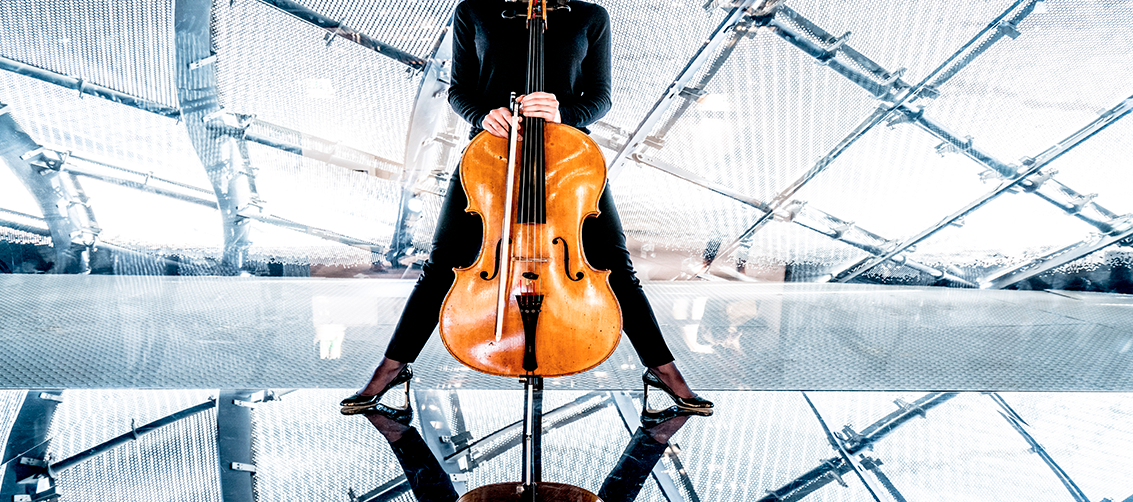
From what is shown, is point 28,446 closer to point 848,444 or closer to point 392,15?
point 848,444

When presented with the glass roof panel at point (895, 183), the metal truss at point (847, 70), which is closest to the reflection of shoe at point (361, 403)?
the metal truss at point (847, 70)

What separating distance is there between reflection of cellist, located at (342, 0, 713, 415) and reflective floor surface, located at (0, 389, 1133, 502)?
0.11 meters

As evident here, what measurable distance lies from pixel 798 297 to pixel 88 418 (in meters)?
2.77

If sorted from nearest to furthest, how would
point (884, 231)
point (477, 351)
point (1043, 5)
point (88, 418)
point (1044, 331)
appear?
point (477, 351) < point (88, 418) < point (1044, 331) < point (1043, 5) < point (884, 231)

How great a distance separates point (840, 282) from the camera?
3295 mm

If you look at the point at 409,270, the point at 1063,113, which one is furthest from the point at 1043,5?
the point at 409,270

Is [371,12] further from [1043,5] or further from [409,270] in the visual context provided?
[1043,5]

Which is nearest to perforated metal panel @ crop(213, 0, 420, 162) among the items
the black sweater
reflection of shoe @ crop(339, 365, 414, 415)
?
the black sweater

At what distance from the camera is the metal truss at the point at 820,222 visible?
2.93 meters

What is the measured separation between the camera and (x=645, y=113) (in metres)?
2.82

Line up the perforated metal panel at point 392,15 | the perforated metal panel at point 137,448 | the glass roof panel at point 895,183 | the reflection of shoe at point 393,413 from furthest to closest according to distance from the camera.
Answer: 1. the glass roof panel at point 895,183
2. the perforated metal panel at point 392,15
3. the reflection of shoe at point 393,413
4. the perforated metal panel at point 137,448

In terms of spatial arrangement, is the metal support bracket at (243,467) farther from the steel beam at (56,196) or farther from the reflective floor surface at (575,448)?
the steel beam at (56,196)

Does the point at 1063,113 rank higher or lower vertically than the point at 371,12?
lower

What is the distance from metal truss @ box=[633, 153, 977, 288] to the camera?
2.93 meters
